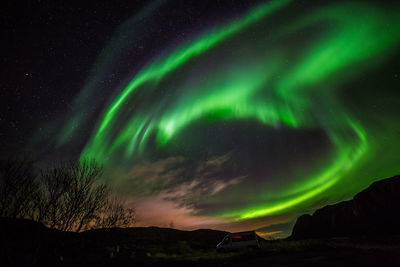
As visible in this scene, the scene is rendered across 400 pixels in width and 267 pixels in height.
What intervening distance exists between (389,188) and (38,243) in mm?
103434

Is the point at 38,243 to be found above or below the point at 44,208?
below

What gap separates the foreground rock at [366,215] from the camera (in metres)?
67.9

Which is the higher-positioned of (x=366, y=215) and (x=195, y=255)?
(x=195, y=255)

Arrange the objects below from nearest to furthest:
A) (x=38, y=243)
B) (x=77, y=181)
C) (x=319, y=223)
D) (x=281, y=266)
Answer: (x=281, y=266)
(x=38, y=243)
(x=77, y=181)
(x=319, y=223)

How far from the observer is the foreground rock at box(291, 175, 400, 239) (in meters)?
67.9

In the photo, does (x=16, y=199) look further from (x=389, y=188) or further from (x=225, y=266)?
(x=389, y=188)

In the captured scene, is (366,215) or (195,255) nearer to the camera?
(195,255)

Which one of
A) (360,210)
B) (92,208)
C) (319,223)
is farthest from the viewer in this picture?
(319,223)

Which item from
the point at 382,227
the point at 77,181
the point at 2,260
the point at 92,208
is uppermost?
the point at 77,181

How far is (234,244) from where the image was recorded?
15.1 meters

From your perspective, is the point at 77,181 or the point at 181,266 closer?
the point at 181,266

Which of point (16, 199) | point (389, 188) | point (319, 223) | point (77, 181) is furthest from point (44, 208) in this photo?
point (319, 223)

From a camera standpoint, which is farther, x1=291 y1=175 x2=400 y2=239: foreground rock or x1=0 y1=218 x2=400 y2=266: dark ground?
x1=291 y1=175 x2=400 y2=239: foreground rock

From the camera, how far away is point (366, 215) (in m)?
80.8
